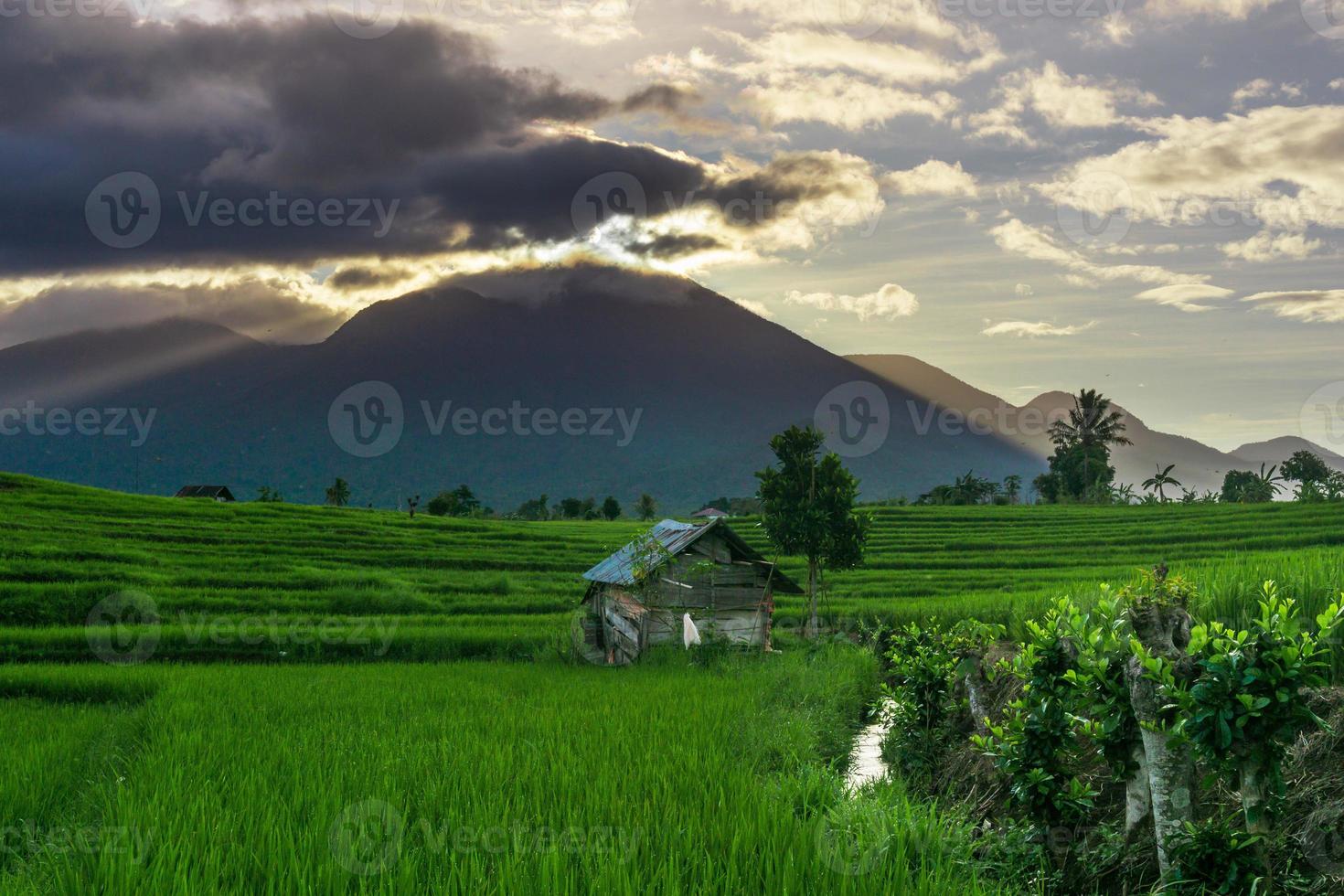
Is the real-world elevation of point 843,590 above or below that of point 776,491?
below

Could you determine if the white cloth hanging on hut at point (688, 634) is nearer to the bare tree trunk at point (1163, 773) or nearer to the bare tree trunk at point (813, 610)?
the bare tree trunk at point (813, 610)

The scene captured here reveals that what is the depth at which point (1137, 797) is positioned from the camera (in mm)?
5848

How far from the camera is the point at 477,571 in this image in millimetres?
41688

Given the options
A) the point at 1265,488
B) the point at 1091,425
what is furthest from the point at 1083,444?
the point at 1265,488

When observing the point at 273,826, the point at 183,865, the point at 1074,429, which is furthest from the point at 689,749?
the point at 1074,429

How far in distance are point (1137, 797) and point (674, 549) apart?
14.1 m

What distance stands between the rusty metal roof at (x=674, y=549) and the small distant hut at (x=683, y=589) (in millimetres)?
26

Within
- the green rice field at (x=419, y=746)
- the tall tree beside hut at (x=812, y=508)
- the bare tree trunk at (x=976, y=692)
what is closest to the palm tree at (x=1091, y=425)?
the green rice field at (x=419, y=746)

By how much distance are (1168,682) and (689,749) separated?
15.5 feet

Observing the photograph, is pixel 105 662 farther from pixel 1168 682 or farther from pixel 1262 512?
pixel 1262 512

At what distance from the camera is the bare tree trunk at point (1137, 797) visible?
5.71 metres

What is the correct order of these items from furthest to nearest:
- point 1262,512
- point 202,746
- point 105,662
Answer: point 1262,512
point 105,662
point 202,746

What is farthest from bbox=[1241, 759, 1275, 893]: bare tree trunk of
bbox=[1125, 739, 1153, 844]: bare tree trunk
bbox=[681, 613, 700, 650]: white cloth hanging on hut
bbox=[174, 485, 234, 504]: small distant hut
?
bbox=[174, 485, 234, 504]: small distant hut

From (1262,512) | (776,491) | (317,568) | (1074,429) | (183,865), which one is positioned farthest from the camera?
(1074,429)
